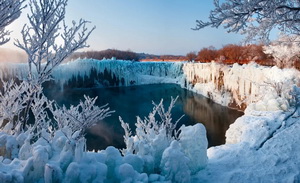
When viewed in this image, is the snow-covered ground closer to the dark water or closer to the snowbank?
the snowbank

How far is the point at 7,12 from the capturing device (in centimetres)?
287

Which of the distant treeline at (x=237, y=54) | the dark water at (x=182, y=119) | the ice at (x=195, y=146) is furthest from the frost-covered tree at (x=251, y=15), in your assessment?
the distant treeline at (x=237, y=54)

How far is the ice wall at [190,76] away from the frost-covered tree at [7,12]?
628cm

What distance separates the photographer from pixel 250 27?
4273 mm

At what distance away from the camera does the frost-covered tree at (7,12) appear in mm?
2774

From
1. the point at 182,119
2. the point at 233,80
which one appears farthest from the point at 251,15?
the point at 233,80

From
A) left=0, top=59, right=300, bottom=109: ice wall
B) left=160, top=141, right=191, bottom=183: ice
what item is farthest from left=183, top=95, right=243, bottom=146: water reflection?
left=160, top=141, right=191, bottom=183: ice

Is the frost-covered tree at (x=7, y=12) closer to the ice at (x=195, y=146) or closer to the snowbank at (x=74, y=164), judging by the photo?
the snowbank at (x=74, y=164)

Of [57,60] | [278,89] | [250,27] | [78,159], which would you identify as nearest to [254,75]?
[278,89]

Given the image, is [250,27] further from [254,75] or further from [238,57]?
[238,57]

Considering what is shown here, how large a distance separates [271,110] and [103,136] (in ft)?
27.7

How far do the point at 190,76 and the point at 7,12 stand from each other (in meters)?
30.8

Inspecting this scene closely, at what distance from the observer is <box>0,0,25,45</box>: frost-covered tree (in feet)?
9.10

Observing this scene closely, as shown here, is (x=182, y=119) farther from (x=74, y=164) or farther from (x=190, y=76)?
(x=190, y=76)
